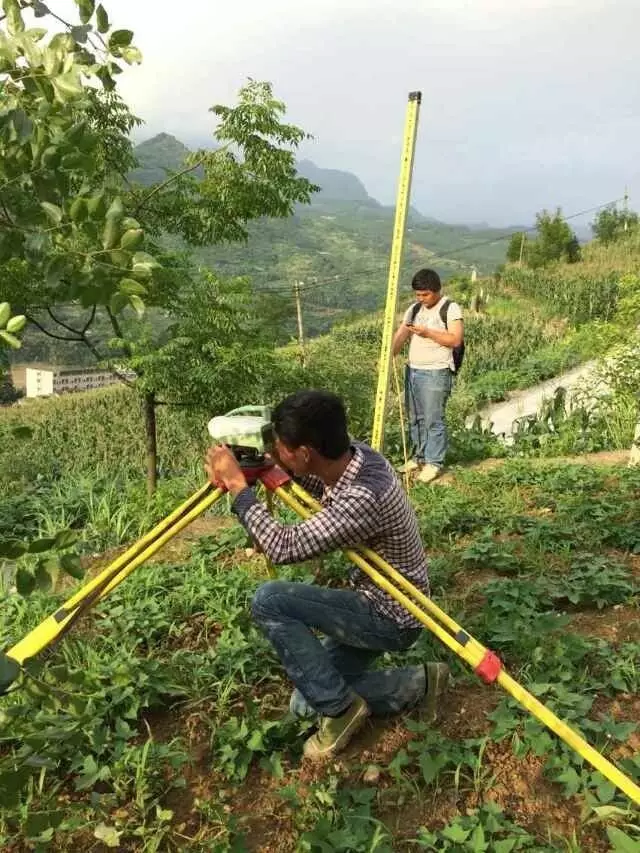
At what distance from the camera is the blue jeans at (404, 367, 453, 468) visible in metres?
5.92

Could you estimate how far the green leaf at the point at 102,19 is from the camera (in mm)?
1207

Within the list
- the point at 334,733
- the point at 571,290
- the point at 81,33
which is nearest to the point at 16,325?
the point at 81,33

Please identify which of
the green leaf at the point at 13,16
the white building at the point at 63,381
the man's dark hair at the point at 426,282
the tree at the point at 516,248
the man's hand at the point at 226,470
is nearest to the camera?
the green leaf at the point at 13,16

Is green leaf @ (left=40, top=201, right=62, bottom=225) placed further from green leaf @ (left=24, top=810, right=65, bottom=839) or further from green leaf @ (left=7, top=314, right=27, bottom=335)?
green leaf @ (left=24, top=810, right=65, bottom=839)

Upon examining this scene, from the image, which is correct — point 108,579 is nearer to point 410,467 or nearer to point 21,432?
point 21,432

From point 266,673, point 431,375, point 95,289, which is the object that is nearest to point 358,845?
point 266,673

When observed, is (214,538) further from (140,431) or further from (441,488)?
(140,431)

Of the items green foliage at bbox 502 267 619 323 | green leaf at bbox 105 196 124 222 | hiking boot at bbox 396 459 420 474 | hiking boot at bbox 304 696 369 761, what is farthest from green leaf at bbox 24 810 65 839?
green foliage at bbox 502 267 619 323

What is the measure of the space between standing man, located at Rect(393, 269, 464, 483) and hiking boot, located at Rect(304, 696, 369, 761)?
3.40 metres

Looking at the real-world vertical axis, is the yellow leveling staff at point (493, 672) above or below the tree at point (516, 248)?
below

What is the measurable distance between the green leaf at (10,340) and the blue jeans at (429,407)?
5109 millimetres

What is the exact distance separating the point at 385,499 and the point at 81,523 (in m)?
4.20

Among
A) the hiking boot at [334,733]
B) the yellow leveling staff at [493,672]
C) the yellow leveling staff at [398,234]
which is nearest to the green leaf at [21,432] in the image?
the yellow leveling staff at [493,672]

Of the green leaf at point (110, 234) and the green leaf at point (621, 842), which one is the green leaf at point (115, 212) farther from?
the green leaf at point (621, 842)
